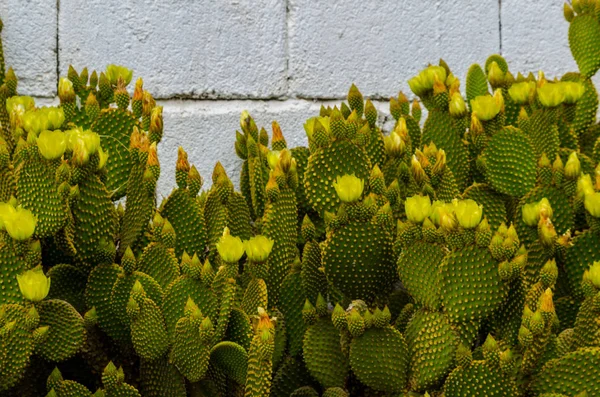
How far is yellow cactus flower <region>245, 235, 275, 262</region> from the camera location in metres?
1.91

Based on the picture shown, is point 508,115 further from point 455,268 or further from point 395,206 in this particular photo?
point 455,268

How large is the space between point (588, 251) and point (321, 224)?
67cm

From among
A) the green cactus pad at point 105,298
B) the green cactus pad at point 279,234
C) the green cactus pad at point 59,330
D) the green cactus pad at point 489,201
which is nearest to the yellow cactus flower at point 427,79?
the green cactus pad at point 489,201

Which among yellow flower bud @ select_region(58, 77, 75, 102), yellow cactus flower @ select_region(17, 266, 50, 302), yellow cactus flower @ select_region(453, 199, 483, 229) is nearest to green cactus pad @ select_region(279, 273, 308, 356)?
yellow cactus flower @ select_region(453, 199, 483, 229)

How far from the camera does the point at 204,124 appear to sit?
325 cm

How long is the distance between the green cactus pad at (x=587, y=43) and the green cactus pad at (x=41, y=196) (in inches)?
66.6

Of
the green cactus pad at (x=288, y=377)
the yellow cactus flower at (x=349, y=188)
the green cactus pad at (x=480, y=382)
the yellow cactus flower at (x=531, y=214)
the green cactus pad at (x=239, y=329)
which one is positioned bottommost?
the green cactus pad at (x=288, y=377)

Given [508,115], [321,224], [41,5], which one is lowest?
[321,224]

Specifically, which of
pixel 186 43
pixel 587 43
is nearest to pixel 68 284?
pixel 186 43

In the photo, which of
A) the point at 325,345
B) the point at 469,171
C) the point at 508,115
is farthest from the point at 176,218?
the point at 508,115

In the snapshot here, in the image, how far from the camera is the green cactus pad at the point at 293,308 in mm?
2105

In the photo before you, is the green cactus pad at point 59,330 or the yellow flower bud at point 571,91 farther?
the yellow flower bud at point 571,91

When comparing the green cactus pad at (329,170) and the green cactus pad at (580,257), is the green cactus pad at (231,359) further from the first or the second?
the green cactus pad at (580,257)

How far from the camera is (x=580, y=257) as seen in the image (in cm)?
209
